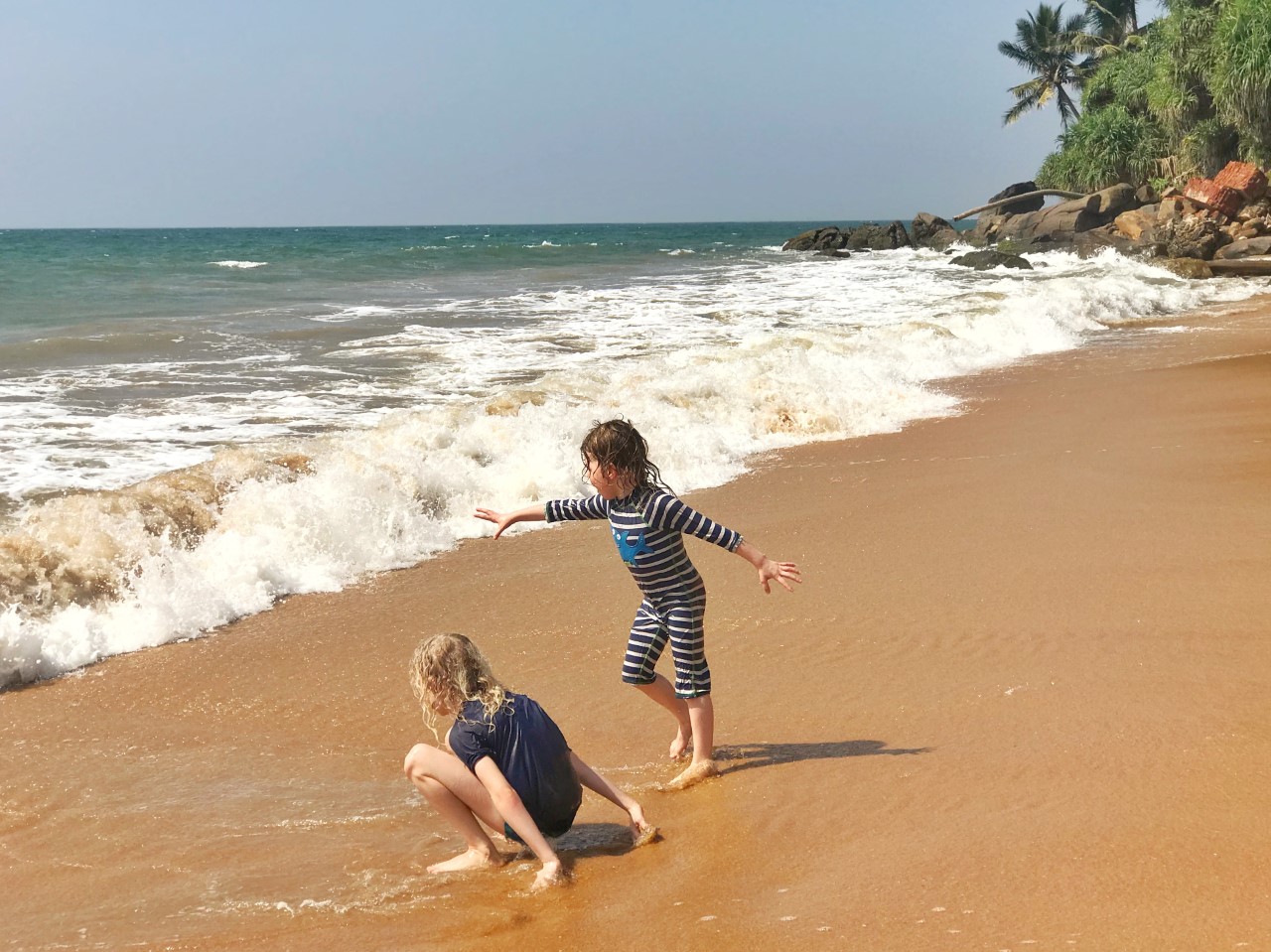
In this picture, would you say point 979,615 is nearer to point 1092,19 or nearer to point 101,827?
point 101,827

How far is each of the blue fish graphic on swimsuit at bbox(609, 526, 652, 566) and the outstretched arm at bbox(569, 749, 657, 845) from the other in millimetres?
783

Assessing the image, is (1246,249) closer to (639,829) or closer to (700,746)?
(700,746)

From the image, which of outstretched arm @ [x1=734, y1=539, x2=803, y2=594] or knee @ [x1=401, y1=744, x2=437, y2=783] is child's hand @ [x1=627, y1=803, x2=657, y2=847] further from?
outstretched arm @ [x1=734, y1=539, x2=803, y2=594]

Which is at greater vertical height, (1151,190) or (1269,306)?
(1151,190)

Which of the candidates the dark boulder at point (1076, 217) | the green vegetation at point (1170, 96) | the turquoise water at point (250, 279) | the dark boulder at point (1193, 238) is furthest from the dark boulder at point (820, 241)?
the dark boulder at point (1193, 238)

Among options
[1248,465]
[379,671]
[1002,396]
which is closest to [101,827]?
[379,671]

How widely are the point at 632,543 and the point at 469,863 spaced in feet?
4.04

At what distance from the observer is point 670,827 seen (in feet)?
12.6

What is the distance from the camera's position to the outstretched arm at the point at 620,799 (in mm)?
3732

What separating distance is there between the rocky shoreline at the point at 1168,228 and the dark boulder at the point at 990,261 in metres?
0.03

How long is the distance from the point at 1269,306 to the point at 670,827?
68.2ft

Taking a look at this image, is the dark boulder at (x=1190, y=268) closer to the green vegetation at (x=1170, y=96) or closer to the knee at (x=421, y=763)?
the green vegetation at (x=1170, y=96)

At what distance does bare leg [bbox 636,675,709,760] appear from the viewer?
436 centimetres

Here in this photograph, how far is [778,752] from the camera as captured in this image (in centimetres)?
439
